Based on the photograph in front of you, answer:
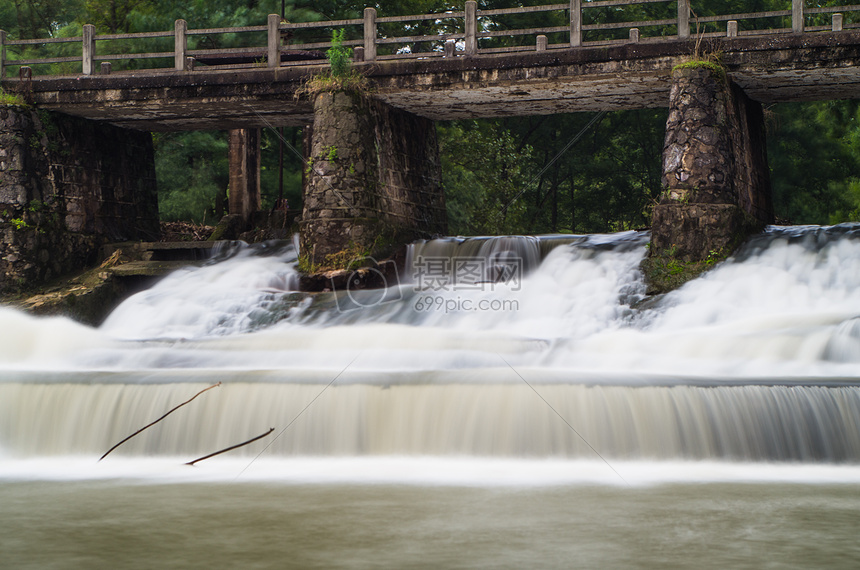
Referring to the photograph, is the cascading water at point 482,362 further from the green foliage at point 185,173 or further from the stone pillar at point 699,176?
the green foliage at point 185,173

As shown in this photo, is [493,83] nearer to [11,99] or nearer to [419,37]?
[419,37]

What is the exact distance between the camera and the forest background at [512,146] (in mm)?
23750

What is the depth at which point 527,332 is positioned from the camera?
13281mm

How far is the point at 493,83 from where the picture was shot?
1533 centimetres

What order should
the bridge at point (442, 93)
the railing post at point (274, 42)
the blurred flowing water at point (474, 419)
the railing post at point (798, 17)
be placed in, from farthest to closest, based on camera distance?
the railing post at point (274, 42), the bridge at point (442, 93), the railing post at point (798, 17), the blurred flowing water at point (474, 419)

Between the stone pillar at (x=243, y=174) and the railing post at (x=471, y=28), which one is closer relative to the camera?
the railing post at (x=471, y=28)

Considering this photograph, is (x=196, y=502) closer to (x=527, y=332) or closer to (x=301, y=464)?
(x=301, y=464)

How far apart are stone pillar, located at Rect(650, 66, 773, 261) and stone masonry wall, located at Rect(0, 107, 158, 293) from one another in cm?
1102

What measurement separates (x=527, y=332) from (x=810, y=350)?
4.15 meters

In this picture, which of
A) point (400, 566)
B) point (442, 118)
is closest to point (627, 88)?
point (442, 118)

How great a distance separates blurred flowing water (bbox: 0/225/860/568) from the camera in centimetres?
559

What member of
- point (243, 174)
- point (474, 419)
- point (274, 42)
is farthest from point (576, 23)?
point (243, 174)

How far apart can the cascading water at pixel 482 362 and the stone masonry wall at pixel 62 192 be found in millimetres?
2288

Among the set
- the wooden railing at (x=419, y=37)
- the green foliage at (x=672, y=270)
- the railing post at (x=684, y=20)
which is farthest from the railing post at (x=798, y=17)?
the green foliage at (x=672, y=270)
